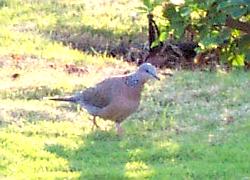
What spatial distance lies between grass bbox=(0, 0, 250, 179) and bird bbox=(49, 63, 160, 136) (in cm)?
19

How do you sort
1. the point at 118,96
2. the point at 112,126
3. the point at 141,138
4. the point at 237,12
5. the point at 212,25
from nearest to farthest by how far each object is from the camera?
the point at 237,12
the point at 212,25
the point at 118,96
the point at 141,138
the point at 112,126

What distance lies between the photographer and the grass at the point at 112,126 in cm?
705

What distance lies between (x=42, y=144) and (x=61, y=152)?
24cm

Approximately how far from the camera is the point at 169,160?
24.3 feet

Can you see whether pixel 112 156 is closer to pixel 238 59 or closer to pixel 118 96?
pixel 118 96

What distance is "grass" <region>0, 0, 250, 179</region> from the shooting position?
7.05 m

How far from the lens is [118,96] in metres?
7.94

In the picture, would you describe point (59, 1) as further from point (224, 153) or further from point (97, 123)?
point (224, 153)

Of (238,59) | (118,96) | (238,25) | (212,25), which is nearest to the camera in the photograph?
(212,25)

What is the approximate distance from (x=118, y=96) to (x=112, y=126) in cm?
64

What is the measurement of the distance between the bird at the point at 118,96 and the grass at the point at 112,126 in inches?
7.3

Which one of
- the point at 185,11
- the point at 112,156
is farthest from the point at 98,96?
the point at 185,11

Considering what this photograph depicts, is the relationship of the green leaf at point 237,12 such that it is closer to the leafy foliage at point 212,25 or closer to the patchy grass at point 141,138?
the leafy foliage at point 212,25

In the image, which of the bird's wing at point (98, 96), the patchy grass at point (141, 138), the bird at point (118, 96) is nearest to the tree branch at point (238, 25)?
the patchy grass at point (141, 138)
